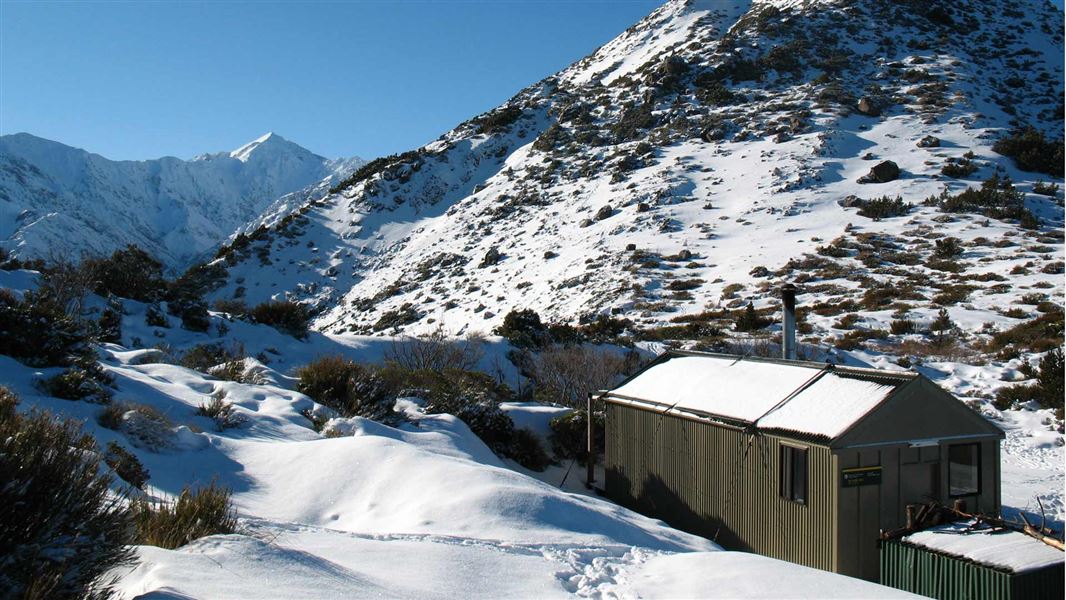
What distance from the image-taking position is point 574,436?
54.0ft

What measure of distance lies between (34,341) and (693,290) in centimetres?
2606

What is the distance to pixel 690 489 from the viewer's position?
12102 mm

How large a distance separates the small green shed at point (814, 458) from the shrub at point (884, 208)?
97.4 ft

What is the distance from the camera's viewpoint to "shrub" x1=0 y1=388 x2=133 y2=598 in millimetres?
3391

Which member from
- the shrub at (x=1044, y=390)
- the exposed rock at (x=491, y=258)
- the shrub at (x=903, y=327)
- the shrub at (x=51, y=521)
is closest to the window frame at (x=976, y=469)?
the shrub at (x=1044, y=390)

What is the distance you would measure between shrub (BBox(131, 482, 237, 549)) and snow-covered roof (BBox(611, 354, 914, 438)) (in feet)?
25.3

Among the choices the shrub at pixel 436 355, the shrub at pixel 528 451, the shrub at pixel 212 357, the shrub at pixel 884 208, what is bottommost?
the shrub at pixel 528 451

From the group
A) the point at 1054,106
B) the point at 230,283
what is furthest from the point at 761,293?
the point at 1054,106

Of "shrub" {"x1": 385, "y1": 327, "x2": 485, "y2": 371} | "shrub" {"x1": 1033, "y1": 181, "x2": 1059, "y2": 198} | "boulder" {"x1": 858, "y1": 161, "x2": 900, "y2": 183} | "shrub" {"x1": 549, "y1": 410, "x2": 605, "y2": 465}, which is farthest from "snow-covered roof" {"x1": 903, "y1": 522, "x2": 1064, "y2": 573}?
"shrub" {"x1": 1033, "y1": 181, "x2": 1059, "y2": 198}

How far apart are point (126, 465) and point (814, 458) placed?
8.67 metres

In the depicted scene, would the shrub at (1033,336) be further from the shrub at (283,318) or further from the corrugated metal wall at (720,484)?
the shrub at (283,318)

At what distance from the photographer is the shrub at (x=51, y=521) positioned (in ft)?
11.1

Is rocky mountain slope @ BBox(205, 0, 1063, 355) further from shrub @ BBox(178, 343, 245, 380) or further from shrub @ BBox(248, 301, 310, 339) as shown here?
shrub @ BBox(178, 343, 245, 380)

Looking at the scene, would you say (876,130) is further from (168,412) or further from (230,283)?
(168,412)
